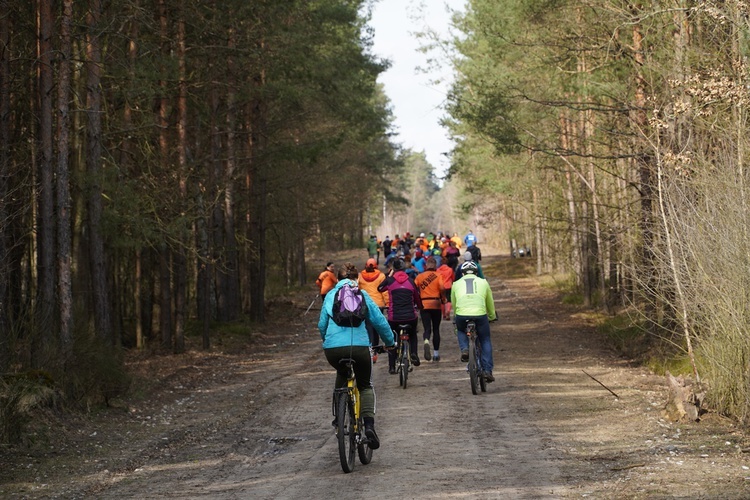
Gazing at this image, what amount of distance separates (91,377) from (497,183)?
2938 centimetres

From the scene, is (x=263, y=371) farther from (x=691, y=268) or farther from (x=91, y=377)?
(x=691, y=268)

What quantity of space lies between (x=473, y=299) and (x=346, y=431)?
5.64 meters

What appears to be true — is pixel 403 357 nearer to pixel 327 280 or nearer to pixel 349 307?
pixel 349 307

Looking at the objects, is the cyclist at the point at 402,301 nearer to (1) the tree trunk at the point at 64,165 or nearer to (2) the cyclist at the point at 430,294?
(2) the cyclist at the point at 430,294

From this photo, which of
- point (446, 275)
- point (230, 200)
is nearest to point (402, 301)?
point (446, 275)

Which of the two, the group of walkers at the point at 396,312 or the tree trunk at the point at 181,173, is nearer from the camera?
the group of walkers at the point at 396,312

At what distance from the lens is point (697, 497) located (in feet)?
27.2

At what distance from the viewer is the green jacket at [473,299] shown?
1501 cm

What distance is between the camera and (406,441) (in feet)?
37.4

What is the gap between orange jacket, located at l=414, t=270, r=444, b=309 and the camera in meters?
18.0

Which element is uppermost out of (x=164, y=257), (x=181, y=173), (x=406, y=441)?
(x=181, y=173)

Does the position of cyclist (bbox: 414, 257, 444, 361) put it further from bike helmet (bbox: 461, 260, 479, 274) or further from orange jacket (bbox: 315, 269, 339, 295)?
orange jacket (bbox: 315, 269, 339, 295)

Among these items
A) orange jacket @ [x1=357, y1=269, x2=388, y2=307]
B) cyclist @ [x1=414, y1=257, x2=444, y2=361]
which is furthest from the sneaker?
cyclist @ [x1=414, y1=257, x2=444, y2=361]

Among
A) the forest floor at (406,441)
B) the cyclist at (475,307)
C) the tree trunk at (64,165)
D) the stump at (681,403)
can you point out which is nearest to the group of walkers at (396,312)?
the cyclist at (475,307)
